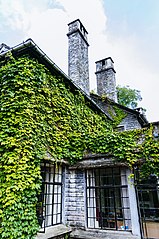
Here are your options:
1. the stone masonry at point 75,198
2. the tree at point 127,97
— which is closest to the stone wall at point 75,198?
the stone masonry at point 75,198

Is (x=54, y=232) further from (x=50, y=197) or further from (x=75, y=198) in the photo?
(x=75, y=198)

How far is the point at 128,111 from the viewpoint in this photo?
35.9 ft

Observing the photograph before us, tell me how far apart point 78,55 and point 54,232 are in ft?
22.8

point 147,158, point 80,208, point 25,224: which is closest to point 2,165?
point 25,224

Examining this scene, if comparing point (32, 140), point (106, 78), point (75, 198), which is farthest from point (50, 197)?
point (106, 78)

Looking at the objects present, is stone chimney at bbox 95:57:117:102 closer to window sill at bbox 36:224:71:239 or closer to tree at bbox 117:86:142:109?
window sill at bbox 36:224:71:239

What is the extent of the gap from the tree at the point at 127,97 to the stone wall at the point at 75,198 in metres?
18.3

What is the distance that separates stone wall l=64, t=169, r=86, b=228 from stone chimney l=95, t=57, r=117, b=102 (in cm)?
717

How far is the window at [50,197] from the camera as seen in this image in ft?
15.5

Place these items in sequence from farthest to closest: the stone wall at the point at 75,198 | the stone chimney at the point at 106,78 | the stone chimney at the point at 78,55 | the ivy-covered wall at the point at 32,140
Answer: the stone chimney at the point at 106,78 → the stone chimney at the point at 78,55 → the stone wall at the point at 75,198 → the ivy-covered wall at the point at 32,140

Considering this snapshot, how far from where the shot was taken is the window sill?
13.9 ft

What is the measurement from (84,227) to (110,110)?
727 centimetres

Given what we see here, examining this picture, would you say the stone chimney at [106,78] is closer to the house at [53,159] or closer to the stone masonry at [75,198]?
the house at [53,159]

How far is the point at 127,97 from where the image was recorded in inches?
912
